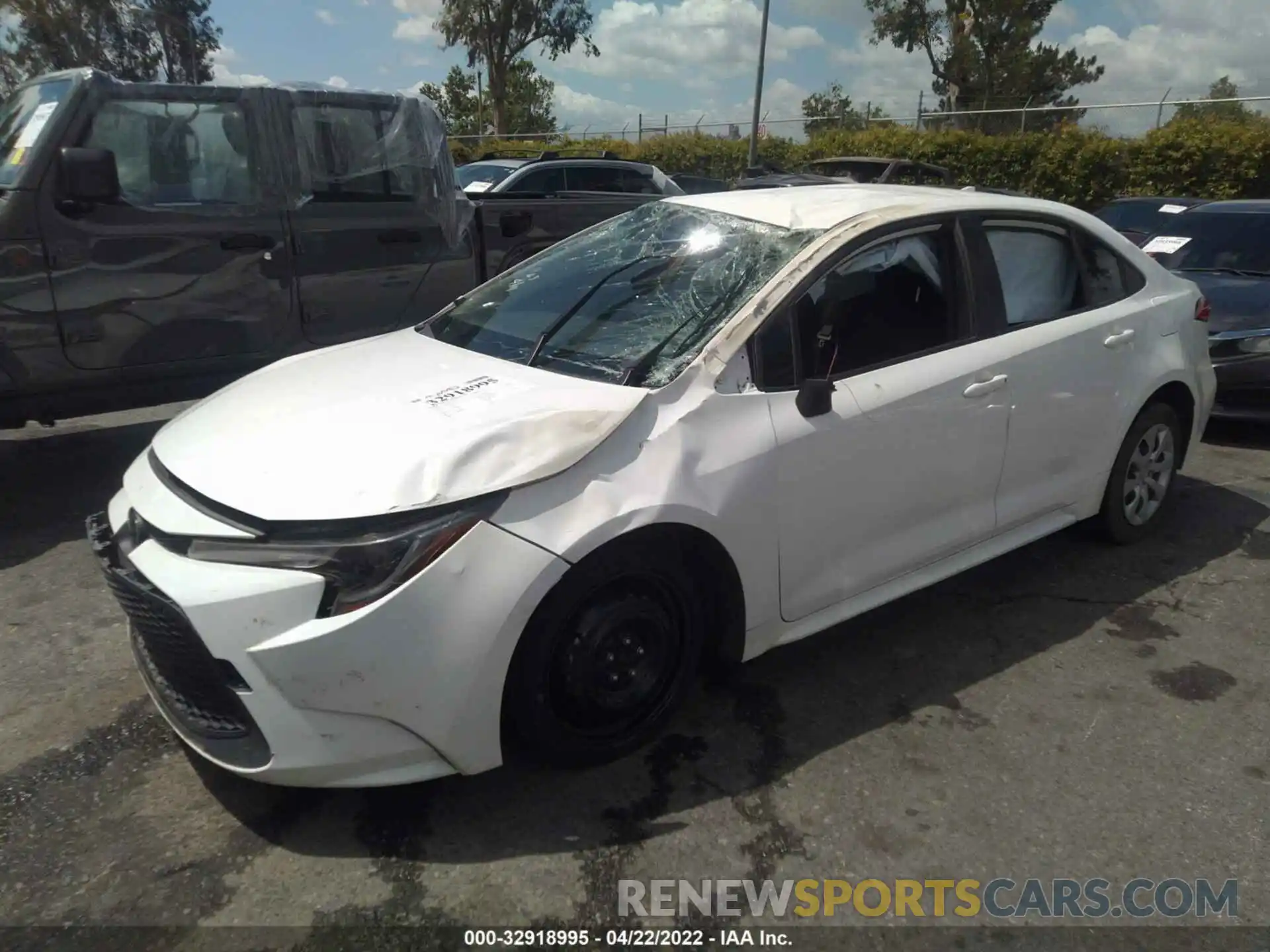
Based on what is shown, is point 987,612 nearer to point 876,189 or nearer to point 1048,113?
point 876,189

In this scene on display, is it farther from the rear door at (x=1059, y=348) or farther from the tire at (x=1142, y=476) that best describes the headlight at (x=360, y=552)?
the tire at (x=1142, y=476)

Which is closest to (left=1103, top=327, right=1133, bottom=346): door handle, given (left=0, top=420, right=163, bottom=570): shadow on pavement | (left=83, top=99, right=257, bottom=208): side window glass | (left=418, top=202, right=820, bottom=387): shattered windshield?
(left=418, top=202, right=820, bottom=387): shattered windshield

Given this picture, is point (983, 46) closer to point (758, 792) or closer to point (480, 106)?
point (480, 106)

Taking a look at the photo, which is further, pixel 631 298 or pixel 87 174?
pixel 87 174

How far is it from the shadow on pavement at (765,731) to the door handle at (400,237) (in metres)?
3.69

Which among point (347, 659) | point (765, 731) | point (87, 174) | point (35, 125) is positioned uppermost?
point (35, 125)

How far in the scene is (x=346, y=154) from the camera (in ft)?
18.9

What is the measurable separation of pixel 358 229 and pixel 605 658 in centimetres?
392

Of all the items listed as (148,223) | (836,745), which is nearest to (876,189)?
(836,745)

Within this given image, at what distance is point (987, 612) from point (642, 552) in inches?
74.5

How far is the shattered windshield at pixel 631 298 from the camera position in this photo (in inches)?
122

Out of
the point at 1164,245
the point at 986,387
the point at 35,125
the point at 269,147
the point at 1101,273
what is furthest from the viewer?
the point at 1164,245

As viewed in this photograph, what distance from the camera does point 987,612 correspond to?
13.0ft

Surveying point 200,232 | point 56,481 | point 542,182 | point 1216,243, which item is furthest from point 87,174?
point 542,182
